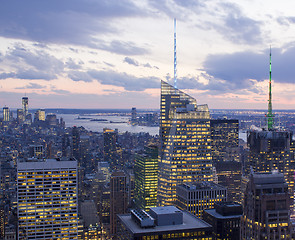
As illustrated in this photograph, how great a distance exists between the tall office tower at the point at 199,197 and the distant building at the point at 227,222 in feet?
69.3

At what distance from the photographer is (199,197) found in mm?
122312

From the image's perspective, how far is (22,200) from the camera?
118125 millimetres

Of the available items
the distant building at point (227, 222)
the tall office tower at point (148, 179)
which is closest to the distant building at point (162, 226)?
the distant building at point (227, 222)

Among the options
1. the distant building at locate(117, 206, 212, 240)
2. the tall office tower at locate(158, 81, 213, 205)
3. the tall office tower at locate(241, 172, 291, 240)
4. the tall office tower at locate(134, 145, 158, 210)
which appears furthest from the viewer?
the tall office tower at locate(134, 145, 158, 210)

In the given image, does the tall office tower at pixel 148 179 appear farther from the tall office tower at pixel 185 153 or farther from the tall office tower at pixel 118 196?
the tall office tower at pixel 118 196

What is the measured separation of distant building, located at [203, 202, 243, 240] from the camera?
321ft

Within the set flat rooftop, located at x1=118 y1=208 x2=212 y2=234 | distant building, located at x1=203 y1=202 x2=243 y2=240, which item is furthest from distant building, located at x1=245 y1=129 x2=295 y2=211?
flat rooftop, located at x1=118 y1=208 x2=212 y2=234

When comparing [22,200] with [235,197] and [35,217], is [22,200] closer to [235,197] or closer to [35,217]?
[35,217]

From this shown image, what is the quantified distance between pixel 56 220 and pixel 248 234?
2347 inches

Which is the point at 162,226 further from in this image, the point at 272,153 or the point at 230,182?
the point at 230,182

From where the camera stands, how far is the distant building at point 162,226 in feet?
260

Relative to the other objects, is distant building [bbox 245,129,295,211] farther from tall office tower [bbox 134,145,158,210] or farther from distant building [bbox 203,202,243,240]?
distant building [bbox 203,202,243,240]

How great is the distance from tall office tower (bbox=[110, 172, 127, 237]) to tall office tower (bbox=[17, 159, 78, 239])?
62.4 m

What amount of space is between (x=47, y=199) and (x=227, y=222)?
5178 centimetres
